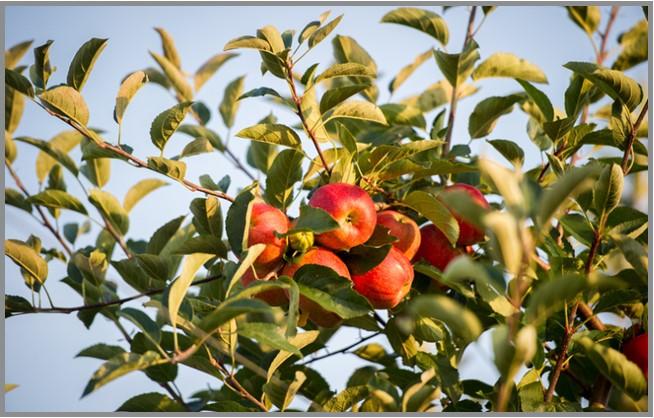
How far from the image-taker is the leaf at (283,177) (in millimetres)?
1758

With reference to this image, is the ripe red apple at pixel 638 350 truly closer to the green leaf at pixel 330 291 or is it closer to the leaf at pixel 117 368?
the green leaf at pixel 330 291

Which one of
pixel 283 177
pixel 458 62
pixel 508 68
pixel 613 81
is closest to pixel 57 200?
pixel 283 177

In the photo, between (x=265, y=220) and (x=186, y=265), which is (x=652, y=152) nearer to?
(x=265, y=220)

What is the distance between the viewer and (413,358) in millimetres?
1872

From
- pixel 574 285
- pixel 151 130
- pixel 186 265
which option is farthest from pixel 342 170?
pixel 574 285

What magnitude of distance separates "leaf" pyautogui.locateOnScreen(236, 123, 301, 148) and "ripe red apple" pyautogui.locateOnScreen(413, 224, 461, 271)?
42 cm

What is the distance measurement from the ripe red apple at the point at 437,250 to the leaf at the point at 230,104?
3.19 ft

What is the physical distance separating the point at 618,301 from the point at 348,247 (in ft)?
2.04

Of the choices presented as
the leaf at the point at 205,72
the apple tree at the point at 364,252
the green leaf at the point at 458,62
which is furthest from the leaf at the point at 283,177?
the leaf at the point at 205,72

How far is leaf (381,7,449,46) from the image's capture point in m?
2.09

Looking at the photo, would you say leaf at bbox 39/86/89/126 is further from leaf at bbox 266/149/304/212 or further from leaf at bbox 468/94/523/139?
leaf at bbox 468/94/523/139

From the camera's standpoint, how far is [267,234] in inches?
60.9

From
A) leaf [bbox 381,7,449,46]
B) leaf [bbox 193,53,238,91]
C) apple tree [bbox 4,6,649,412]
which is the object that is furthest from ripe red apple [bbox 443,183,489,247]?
leaf [bbox 193,53,238,91]

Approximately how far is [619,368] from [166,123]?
105cm
